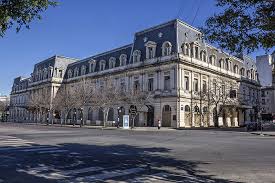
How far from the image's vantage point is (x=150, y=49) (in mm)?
56688

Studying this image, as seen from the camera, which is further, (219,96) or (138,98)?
(219,96)

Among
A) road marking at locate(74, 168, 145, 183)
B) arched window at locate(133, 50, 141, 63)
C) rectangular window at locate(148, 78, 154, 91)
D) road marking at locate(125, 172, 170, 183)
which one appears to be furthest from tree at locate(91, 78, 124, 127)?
road marking at locate(125, 172, 170, 183)

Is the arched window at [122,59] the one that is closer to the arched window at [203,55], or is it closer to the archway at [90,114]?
the archway at [90,114]

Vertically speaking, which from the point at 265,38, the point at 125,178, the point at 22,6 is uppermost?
the point at 22,6

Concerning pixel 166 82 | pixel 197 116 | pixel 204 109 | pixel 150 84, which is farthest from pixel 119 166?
pixel 204 109

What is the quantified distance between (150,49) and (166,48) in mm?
3868

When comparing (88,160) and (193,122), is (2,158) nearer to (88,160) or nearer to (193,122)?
(88,160)

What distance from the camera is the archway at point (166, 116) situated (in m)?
52.7

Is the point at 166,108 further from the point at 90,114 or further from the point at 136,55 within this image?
the point at 90,114

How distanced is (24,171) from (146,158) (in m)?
5.20

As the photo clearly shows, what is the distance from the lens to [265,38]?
378 inches

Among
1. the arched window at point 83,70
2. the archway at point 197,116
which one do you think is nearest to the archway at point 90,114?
the arched window at point 83,70

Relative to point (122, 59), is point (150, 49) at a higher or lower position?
higher

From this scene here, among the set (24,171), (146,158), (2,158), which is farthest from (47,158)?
(146,158)
